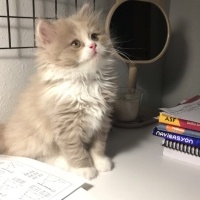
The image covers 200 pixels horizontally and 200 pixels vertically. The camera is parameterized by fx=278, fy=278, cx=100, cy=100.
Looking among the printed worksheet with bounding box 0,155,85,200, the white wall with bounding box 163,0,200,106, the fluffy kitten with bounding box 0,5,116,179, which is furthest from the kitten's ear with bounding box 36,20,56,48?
the white wall with bounding box 163,0,200,106

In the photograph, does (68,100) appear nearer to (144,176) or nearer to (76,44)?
(76,44)

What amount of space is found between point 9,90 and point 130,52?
1.72ft

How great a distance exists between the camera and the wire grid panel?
913 mm

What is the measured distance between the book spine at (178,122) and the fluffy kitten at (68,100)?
0.19 metres

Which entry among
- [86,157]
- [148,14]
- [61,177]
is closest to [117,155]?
[86,157]

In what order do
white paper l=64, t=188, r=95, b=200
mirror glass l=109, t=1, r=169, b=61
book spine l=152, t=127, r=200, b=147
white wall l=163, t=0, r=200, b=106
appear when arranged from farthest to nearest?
white wall l=163, t=0, r=200, b=106, mirror glass l=109, t=1, r=169, b=61, book spine l=152, t=127, r=200, b=147, white paper l=64, t=188, r=95, b=200

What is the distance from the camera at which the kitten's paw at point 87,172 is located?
77 centimetres

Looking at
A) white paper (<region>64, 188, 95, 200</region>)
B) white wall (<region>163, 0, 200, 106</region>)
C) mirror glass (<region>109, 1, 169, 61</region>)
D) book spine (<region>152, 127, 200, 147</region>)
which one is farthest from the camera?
white wall (<region>163, 0, 200, 106</region>)

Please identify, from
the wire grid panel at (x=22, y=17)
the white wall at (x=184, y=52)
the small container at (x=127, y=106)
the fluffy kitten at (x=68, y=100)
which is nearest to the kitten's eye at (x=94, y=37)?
the fluffy kitten at (x=68, y=100)

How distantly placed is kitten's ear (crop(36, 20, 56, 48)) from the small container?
0.44m

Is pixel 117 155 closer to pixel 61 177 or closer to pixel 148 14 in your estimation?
pixel 61 177

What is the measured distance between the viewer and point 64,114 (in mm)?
782

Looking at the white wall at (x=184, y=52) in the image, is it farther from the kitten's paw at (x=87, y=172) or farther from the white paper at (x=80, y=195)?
the white paper at (x=80, y=195)

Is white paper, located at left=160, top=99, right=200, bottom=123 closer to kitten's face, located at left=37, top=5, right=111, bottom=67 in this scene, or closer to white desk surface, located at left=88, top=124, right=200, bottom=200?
white desk surface, located at left=88, top=124, right=200, bottom=200
